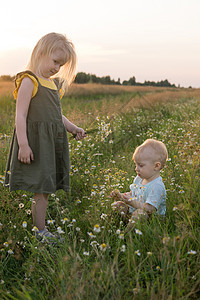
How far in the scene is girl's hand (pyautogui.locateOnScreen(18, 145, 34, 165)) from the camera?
2.82 m

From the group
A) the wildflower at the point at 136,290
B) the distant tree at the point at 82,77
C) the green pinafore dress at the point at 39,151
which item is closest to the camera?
the wildflower at the point at 136,290

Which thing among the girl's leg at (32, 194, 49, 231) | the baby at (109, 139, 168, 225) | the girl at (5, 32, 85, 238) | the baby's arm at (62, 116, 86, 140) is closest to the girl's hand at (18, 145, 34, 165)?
the girl at (5, 32, 85, 238)

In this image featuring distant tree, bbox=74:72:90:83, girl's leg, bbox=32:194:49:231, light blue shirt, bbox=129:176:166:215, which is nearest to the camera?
light blue shirt, bbox=129:176:166:215

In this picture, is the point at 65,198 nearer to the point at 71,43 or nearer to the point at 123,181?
the point at 123,181

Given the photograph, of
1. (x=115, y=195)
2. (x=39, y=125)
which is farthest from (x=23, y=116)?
(x=115, y=195)

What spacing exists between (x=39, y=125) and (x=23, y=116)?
17 cm

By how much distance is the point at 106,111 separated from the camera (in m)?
7.15

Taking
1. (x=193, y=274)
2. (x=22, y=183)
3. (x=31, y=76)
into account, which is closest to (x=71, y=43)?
(x=31, y=76)

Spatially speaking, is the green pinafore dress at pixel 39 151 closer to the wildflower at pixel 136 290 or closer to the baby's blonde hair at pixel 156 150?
the baby's blonde hair at pixel 156 150

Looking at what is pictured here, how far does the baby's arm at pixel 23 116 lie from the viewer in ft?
9.21

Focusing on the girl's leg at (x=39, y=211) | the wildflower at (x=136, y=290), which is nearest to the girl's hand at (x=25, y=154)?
the girl's leg at (x=39, y=211)

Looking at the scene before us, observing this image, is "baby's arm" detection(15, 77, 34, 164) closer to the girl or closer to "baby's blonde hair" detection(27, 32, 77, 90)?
the girl

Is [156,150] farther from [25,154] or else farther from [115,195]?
[25,154]

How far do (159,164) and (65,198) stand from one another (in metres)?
1.38
